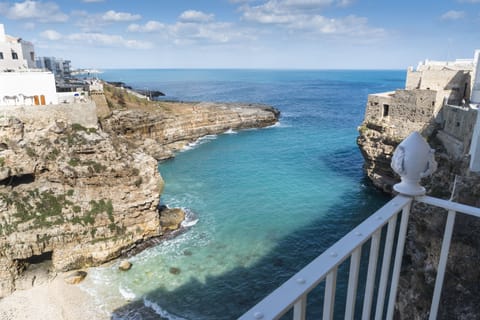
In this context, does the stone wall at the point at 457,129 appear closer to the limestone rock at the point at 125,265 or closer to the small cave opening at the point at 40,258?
the limestone rock at the point at 125,265

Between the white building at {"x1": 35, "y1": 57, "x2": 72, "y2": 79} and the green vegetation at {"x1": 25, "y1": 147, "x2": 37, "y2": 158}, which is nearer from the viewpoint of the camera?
the green vegetation at {"x1": 25, "y1": 147, "x2": 37, "y2": 158}

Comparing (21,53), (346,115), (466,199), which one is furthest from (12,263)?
(346,115)

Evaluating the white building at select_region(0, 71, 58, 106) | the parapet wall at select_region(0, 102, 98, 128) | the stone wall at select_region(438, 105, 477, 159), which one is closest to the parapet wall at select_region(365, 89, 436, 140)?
the stone wall at select_region(438, 105, 477, 159)

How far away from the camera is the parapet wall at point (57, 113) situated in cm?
2123

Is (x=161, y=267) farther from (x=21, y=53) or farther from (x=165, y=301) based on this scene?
(x=21, y=53)

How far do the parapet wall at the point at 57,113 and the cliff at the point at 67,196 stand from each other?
2.9 inches

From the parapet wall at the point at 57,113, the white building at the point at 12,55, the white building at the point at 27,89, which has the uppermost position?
the white building at the point at 12,55

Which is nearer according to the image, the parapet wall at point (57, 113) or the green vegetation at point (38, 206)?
the green vegetation at point (38, 206)

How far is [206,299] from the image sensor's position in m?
16.6

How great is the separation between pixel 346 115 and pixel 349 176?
35706 millimetres

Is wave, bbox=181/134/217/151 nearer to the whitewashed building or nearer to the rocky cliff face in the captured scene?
the whitewashed building

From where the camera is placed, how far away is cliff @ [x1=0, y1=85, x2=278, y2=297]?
18500 millimetres

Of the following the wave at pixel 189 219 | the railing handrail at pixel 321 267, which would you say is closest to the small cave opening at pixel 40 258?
the wave at pixel 189 219

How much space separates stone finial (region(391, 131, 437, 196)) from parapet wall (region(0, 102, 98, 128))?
23994mm
